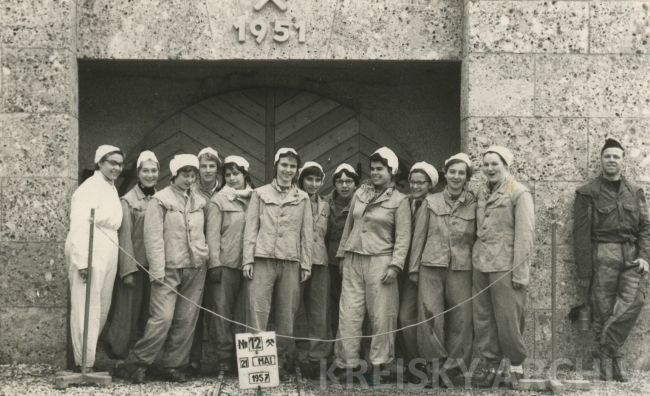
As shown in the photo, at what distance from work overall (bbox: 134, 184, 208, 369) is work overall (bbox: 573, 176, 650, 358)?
3358mm

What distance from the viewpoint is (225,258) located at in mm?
8156

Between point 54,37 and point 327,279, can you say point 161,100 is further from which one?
point 327,279

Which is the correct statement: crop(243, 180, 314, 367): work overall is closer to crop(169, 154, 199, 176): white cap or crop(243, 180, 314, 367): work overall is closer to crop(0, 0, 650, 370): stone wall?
crop(169, 154, 199, 176): white cap

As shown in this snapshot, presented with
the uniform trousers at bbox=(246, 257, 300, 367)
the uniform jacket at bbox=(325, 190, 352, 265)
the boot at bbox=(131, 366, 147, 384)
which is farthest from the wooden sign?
the uniform jacket at bbox=(325, 190, 352, 265)

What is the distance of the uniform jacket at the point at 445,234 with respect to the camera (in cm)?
785

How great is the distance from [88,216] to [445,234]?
2.94 metres

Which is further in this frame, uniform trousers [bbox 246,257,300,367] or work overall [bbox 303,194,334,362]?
work overall [bbox 303,194,334,362]

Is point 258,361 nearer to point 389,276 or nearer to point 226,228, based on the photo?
point 389,276

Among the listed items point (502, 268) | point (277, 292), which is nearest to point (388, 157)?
point (502, 268)

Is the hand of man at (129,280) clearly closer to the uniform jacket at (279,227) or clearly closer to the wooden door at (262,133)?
the uniform jacket at (279,227)

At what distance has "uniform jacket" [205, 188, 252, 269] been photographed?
26.7ft

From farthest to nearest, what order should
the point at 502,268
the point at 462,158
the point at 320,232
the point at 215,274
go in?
the point at 320,232
the point at 215,274
the point at 462,158
the point at 502,268

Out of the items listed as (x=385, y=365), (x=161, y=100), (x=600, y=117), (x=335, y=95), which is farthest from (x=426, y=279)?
(x=161, y=100)

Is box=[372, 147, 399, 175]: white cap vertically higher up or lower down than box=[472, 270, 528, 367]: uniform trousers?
higher up
